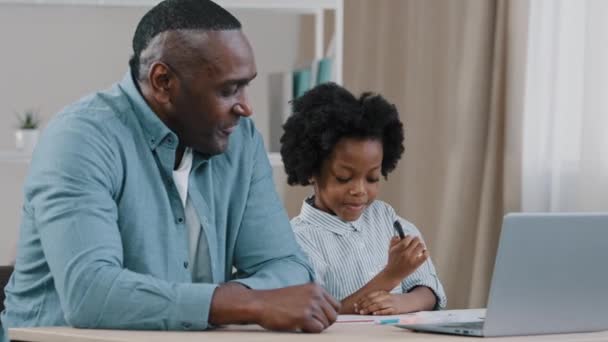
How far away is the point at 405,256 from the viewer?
2.37m

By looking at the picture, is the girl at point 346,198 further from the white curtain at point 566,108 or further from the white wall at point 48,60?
the white wall at point 48,60

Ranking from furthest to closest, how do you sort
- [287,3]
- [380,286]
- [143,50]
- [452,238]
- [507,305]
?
1. [452,238]
2. [287,3]
3. [380,286]
4. [143,50]
5. [507,305]

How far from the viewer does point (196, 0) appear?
1998 millimetres

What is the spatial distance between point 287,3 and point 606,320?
228cm

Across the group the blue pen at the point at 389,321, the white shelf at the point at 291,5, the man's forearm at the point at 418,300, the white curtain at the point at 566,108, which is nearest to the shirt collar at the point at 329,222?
the man's forearm at the point at 418,300

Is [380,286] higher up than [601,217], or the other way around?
[601,217]

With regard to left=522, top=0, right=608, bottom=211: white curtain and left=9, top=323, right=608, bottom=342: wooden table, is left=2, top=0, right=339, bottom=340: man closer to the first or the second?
left=9, top=323, right=608, bottom=342: wooden table

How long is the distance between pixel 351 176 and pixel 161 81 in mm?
744

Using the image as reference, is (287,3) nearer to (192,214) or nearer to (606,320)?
(192,214)

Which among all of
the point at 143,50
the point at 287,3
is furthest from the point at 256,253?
the point at 287,3

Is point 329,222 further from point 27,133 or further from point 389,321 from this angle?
point 27,133

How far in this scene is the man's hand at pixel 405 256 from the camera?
237 cm

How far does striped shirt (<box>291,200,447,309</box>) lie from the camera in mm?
2584

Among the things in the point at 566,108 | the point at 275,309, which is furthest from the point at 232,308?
the point at 566,108
